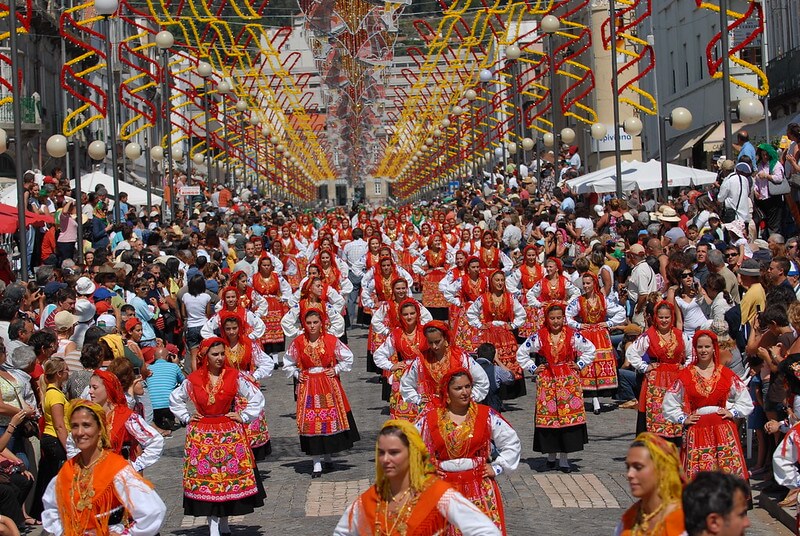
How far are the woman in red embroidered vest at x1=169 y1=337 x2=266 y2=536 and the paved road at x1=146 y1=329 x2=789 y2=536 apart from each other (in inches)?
A: 16.2

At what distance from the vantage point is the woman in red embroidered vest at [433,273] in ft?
90.3

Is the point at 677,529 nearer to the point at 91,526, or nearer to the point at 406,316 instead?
the point at 91,526

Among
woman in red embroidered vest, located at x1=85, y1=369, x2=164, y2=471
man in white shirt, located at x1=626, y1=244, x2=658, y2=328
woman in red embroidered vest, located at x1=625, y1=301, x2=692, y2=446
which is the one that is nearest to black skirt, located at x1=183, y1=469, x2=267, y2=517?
woman in red embroidered vest, located at x1=85, y1=369, x2=164, y2=471

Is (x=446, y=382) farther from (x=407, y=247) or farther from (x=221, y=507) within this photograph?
(x=407, y=247)

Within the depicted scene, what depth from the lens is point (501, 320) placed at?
59.7ft

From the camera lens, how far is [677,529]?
20.5 ft

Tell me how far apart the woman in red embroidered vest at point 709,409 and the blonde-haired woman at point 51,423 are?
432cm

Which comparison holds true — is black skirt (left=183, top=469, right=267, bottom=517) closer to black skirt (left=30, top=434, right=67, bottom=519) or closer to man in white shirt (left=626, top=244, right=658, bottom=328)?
black skirt (left=30, top=434, right=67, bottom=519)

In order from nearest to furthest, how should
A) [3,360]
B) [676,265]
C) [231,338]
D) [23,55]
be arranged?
[3,360], [231,338], [676,265], [23,55]

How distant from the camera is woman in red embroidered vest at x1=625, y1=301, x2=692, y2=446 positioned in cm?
1340

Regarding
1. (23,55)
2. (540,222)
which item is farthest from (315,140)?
(540,222)

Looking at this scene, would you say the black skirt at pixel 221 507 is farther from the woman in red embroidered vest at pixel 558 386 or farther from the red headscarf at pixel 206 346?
the woman in red embroidered vest at pixel 558 386

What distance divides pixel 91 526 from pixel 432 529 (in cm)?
201

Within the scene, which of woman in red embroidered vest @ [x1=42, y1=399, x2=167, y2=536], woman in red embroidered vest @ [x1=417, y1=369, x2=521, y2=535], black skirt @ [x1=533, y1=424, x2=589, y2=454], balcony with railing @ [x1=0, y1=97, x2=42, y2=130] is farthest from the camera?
balcony with railing @ [x1=0, y1=97, x2=42, y2=130]
